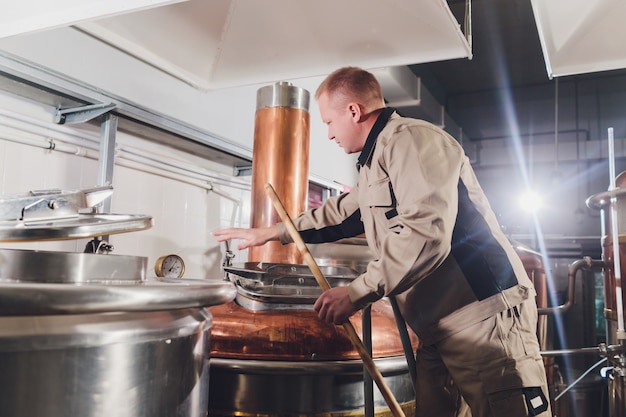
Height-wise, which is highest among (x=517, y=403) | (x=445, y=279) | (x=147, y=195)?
(x=147, y=195)

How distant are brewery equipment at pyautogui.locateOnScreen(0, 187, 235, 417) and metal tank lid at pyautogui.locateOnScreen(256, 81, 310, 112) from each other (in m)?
1.45

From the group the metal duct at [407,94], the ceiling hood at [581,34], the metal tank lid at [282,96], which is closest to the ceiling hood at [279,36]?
the metal tank lid at [282,96]

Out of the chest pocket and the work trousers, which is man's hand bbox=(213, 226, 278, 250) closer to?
the chest pocket

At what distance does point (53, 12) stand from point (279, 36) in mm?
1057

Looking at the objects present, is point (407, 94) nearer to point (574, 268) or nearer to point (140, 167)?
point (574, 268)

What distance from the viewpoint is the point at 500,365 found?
149 centimetres

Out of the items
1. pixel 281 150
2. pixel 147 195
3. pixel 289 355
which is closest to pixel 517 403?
pixel 289 355

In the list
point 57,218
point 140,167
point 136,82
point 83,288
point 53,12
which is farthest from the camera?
point 140,167

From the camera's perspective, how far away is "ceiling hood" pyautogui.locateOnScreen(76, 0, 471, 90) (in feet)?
7.25

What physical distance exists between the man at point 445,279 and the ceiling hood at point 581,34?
1.02 m

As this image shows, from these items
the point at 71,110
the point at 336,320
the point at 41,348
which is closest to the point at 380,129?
the point at 336,320

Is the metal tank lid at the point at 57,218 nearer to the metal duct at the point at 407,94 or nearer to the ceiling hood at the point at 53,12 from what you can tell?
the ceiling hood at the point at 53,12

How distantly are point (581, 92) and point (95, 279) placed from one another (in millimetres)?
7759

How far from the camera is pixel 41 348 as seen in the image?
0.90m
